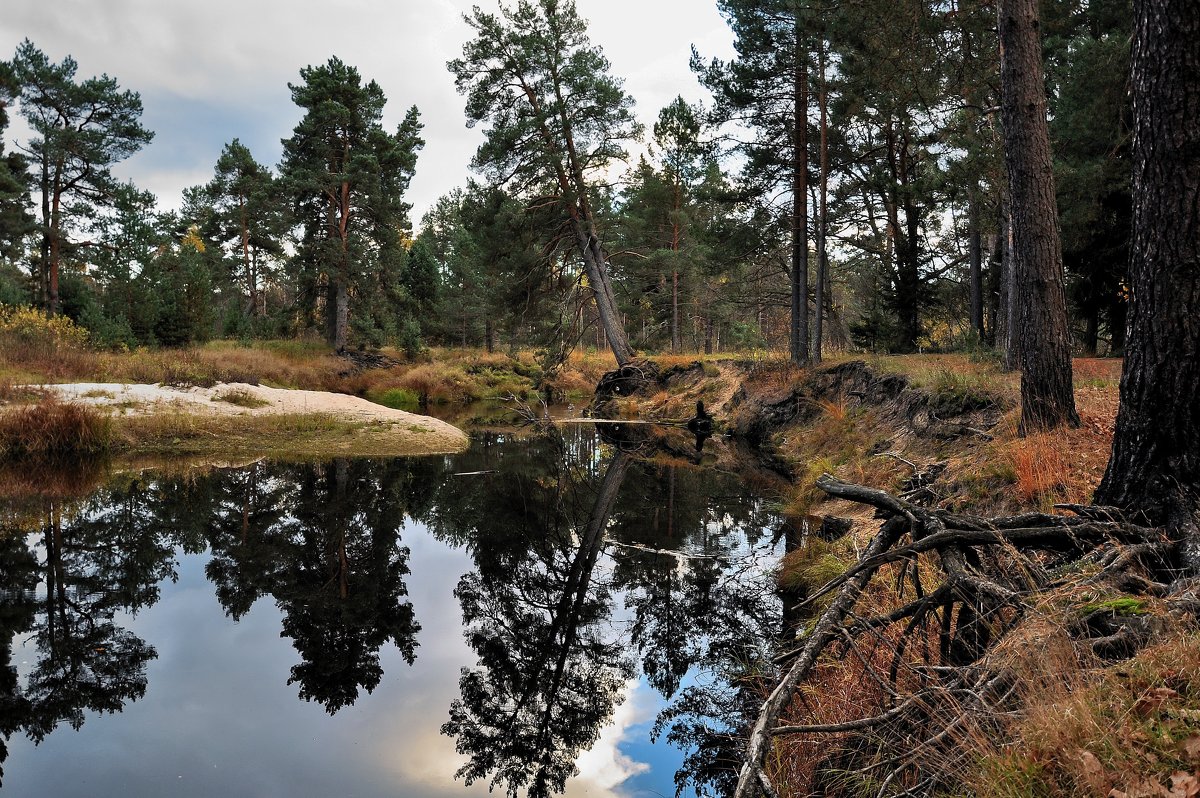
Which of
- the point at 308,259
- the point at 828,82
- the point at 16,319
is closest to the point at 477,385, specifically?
the point at 308,259

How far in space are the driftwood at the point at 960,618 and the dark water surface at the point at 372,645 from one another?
137 cm

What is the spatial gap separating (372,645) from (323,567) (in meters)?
2.10

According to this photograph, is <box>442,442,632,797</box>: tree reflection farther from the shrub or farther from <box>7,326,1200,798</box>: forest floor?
the shrub

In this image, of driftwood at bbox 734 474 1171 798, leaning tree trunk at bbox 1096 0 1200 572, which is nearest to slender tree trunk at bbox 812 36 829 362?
leaning tree trunk at bbox 1096 0 1200 572

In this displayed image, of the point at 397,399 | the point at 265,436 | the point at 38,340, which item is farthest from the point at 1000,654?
the point at 397,399

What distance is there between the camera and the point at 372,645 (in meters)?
5.22

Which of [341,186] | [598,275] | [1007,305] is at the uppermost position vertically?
[341,186]

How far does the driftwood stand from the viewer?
90.9 inches

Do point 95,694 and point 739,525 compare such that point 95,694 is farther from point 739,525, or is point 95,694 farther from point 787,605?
point 739,525

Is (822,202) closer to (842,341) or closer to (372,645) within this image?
(842,341)

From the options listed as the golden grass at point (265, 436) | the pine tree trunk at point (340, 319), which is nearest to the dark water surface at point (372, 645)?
the golden grass at point (265, 436)

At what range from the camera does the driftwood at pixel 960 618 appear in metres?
2.31

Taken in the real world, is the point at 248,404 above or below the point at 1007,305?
below

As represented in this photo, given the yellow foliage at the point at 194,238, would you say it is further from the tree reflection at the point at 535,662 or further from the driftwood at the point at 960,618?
the driftwood at the point at 960,618
